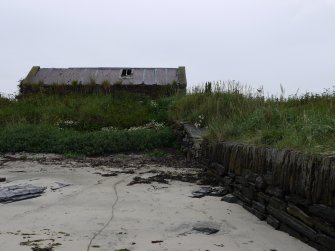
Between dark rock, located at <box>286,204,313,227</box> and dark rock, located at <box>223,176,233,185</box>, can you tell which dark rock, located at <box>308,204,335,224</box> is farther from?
dark rock, located at <box>223,176,233,185</box>

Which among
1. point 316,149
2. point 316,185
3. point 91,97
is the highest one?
point 91,97

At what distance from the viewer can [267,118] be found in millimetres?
6473

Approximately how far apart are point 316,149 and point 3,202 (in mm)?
4184

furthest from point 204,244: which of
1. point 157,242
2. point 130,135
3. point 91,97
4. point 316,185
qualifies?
point 91,97

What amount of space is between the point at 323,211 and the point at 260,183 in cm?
146

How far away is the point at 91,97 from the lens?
56.7ft

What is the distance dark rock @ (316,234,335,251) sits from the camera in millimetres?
3269

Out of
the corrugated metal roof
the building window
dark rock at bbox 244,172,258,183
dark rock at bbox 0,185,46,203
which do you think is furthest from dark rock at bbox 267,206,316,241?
the building window

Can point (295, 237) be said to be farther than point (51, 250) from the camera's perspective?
Yes

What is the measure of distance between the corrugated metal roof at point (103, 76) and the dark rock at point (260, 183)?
14.4 meters

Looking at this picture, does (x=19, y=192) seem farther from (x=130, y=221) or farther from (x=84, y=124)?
(x=84, y=124)

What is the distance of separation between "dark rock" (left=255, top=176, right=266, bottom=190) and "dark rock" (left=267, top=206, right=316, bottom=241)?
276 mm

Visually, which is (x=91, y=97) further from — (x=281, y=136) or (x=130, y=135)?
(x=281, y=136)

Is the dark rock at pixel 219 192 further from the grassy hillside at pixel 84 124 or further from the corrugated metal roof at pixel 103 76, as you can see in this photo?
the corrugated metal roof at pixel 103 76
